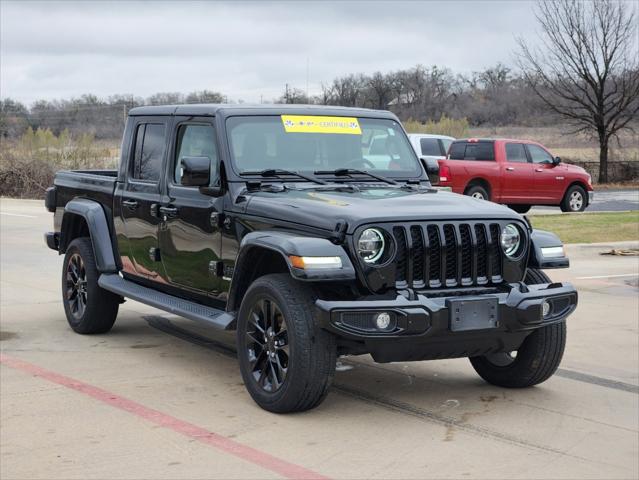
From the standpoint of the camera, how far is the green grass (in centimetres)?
1688

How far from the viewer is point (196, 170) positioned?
6.90m

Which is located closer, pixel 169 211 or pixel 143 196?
pixel 169 211

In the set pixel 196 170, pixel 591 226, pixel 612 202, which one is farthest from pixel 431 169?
pixel 612 202

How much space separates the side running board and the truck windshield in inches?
39.0

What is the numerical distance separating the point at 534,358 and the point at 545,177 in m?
17.6

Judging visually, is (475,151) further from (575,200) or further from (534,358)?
(534,358)

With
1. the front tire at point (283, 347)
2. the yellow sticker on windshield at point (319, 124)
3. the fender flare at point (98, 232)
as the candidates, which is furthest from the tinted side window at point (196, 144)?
the front tire at point (283, 347)

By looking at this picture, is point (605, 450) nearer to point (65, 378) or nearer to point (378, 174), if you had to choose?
point (378, 174)

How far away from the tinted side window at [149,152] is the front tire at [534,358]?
295cm

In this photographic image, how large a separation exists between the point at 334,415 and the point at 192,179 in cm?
185

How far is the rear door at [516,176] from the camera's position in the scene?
23.2 metres

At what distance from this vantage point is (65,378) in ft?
23.6

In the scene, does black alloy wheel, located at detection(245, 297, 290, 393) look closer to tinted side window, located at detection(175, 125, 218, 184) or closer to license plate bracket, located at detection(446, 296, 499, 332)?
license plate bracket, located at detection(446, 296, 499, 332)

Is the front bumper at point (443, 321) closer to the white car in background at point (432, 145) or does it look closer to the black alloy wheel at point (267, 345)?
the black alloy wheel at point (267, 345)
